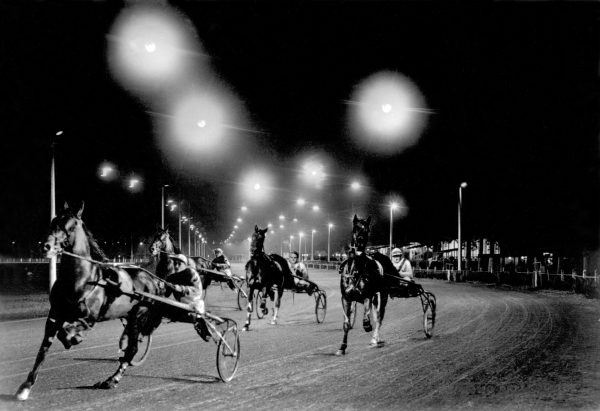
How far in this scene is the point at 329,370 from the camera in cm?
933

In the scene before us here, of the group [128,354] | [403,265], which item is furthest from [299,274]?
[128,354]

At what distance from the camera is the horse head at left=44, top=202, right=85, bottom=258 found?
753 centimetres

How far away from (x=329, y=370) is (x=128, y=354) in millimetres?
3054

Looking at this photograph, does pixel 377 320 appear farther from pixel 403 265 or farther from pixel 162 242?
pixel 162 242

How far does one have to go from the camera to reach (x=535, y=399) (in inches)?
301

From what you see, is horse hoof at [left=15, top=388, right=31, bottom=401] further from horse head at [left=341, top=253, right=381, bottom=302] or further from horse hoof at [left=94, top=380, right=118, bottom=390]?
horse head at [left=341, top=253, right=381, bottom=302]

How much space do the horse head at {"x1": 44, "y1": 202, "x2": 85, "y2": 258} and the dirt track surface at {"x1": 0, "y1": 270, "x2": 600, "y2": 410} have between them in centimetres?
184

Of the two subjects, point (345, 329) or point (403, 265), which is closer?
point (345, 329)

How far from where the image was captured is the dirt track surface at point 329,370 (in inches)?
292

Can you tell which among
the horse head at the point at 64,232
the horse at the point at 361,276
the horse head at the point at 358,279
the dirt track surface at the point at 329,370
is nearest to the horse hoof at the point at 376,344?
the horse at the point at 361,276

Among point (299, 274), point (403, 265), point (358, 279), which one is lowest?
point (299, 274)

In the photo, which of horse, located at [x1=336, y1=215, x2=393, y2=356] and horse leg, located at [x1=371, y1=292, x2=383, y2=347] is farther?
horse leg, located at [x1=371, y1=292, x2=383, y2=347]

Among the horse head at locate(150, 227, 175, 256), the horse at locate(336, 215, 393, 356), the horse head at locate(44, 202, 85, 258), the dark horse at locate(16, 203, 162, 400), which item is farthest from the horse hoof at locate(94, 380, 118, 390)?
the horse at locate(336, 215, 393, 356)

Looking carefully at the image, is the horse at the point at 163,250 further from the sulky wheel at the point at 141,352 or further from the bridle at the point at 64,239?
the bridle at the point at 64,239
